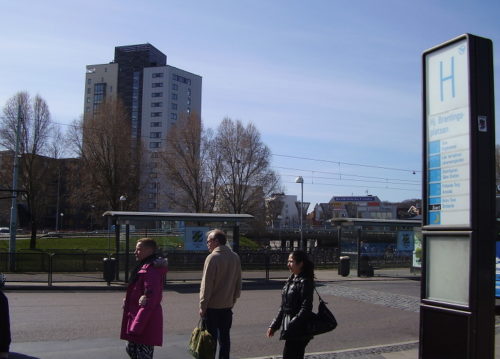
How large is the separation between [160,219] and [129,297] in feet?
54.4

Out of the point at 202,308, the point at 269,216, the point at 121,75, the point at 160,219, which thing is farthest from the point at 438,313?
the point at 121,75

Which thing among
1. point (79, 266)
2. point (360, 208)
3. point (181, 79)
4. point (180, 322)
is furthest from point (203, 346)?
point (181, 79)

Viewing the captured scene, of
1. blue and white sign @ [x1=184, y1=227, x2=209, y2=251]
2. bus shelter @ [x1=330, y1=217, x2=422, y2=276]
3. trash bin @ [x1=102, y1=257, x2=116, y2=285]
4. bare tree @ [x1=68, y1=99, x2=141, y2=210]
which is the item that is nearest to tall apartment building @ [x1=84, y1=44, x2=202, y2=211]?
bare tree @ [x1=68, y1=99, x2=141, y2=210]

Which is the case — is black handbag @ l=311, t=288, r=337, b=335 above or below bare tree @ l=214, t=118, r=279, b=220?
below

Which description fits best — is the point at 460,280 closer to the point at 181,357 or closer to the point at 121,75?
the point at 181,357

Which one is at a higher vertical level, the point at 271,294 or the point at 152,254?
the point at 152,254

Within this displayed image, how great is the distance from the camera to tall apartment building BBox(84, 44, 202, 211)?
113812mm

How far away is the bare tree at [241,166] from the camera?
175 ft

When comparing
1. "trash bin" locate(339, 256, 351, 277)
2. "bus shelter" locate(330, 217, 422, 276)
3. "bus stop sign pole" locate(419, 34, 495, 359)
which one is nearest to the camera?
"bus stop sign pole" locate(419, 34, 495, 359)

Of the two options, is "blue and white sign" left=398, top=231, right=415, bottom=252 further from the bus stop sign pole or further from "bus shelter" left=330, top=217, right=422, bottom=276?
the bus stop sign pole

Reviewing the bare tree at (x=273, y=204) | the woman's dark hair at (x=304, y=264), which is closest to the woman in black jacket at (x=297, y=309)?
the woman's dark hair at (x=304, y=264)

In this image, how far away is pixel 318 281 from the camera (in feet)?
74.4

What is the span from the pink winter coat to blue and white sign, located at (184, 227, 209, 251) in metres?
17.0

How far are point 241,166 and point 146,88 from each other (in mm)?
68733
